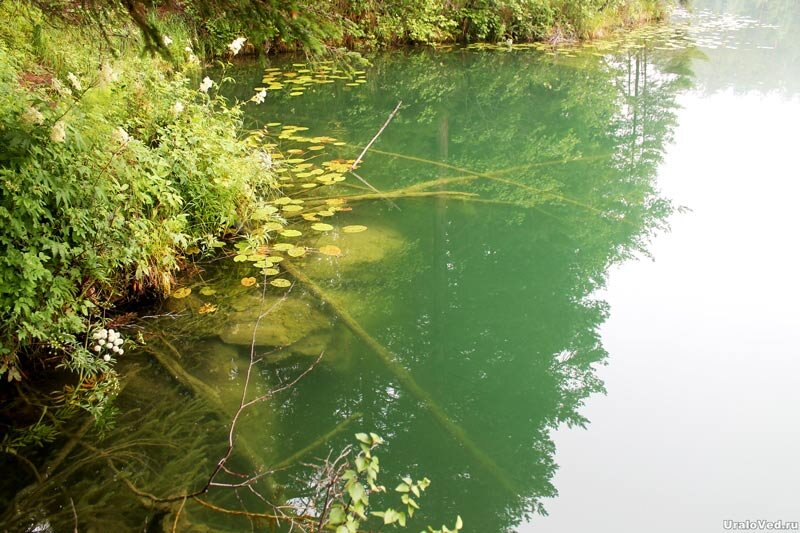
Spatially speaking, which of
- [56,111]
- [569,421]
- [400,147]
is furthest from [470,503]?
[400,147]

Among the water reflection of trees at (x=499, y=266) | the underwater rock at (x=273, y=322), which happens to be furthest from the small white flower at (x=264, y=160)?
the underwater rock at (x=273, y=322)

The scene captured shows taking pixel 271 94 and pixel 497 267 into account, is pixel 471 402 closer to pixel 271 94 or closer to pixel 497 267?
pixel 497 267

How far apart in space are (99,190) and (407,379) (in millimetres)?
1895

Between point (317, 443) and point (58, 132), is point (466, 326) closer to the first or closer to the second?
point (317, 443)

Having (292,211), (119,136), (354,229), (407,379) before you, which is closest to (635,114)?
(354,229)

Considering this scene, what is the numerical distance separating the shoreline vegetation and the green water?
0.83 ft

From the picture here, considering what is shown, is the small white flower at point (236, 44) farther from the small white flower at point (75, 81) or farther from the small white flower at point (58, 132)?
the small white flower at point (58, 132)

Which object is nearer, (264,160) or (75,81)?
(75,81)

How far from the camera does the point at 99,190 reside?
9.38ft

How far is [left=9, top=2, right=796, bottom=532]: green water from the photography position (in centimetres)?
243

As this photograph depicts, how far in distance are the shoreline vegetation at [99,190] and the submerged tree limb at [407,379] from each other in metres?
0.64

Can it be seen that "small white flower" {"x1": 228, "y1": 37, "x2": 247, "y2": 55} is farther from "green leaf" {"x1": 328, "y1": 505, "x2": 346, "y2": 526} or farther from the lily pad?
"green leaf" {"x1": 328, "y1": 505, "x2": 346, "y2": 526}

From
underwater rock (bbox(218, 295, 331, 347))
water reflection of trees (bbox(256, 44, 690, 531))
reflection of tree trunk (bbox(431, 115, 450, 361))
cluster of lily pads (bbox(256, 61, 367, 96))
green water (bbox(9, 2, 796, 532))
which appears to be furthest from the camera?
cluster of lily pads (bbox(256, 61, 367, 96))

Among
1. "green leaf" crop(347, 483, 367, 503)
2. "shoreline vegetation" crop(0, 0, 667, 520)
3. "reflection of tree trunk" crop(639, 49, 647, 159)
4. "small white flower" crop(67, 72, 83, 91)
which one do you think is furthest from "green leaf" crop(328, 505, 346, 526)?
"reflection of tree trunk" crop(639, 49, 647, 159)
